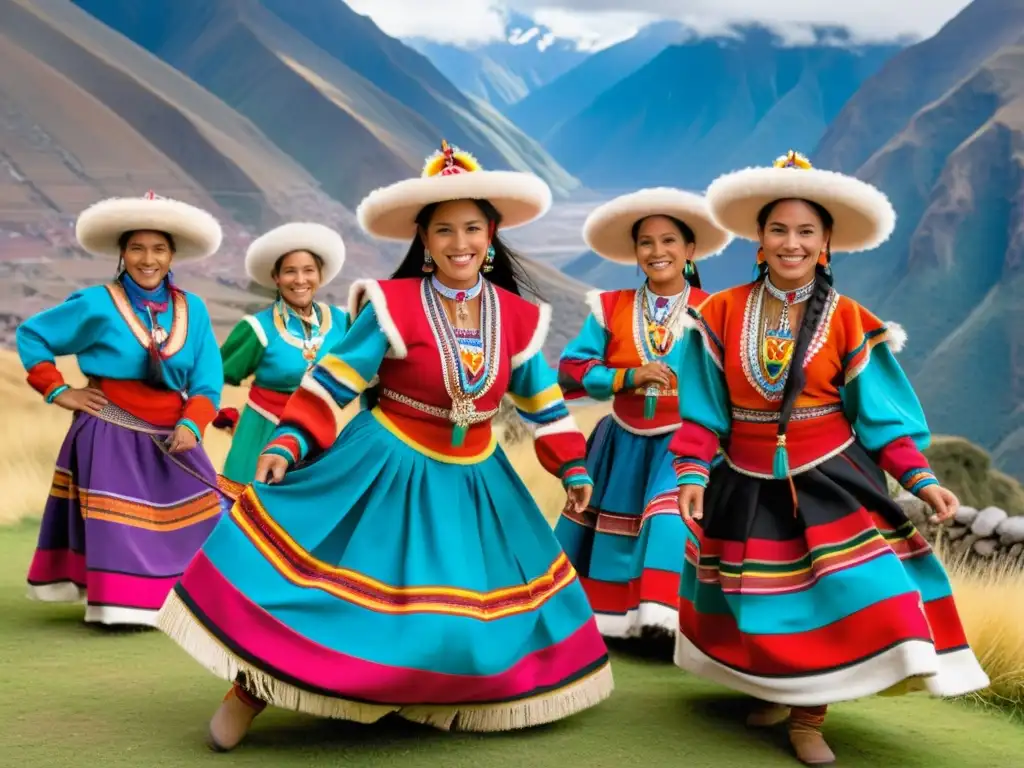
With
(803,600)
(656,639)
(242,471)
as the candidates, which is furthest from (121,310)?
(803,600)

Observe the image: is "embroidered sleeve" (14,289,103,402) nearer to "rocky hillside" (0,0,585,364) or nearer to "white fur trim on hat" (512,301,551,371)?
"white fur trim on hat" (512,301,551,371)

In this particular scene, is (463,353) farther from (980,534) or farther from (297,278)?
(980,534)

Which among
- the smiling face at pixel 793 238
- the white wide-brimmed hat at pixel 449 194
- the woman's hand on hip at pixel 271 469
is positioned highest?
the white wide-brimmed hat at pixel 449 194

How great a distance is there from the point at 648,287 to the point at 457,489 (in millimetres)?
1938

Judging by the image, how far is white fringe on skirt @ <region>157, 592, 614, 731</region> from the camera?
3494 mm

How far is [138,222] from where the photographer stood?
217 inches

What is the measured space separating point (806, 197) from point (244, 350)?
11.7ft

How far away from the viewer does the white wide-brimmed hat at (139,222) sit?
5.48m

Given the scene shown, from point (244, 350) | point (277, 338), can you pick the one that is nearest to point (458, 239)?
point (277, 338)

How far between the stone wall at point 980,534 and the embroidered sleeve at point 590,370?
296cm

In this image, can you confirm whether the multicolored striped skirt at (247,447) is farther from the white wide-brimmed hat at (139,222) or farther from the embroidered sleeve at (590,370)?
the embroidered sleeve at (590,370)

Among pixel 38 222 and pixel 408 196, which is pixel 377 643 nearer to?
pixel 408 196

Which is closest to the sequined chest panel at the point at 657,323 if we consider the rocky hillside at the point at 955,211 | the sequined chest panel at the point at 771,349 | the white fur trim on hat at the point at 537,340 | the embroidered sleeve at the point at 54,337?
the white fur trim on hat at the point at 537,340

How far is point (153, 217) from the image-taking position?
18.1 ft
